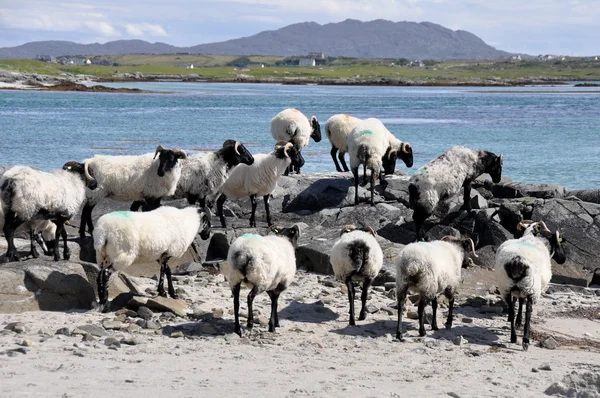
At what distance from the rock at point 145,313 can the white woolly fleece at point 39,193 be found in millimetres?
2948

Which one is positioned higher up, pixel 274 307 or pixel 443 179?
pixel 443 179

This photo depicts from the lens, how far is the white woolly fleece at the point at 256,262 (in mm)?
10633

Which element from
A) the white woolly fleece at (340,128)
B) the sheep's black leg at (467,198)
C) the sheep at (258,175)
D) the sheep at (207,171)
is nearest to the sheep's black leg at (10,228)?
the sheep at (207,171)

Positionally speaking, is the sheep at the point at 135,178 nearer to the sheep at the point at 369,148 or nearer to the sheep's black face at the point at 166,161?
the sheep's black face at the point at 166,161

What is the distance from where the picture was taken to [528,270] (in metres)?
11.0

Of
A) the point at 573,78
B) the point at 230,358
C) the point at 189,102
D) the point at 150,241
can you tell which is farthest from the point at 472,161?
the point at 573,78

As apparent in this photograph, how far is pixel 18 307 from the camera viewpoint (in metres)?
11.2

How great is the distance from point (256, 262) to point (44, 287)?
3157 mm

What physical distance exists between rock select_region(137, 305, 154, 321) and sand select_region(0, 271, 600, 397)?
26 cm

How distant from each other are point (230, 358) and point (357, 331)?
8.02 ft

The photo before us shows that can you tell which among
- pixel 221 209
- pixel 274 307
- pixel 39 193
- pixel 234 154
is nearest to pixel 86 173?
pixel 39 193

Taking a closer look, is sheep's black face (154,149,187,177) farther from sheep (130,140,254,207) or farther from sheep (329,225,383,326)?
sheep (329,225,383,326)

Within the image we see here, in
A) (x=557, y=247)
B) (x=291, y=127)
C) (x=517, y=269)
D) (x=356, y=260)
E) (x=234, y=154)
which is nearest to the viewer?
(x=517, y=269)

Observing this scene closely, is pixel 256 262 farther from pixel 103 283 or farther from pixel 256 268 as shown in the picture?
pixel 103 283
